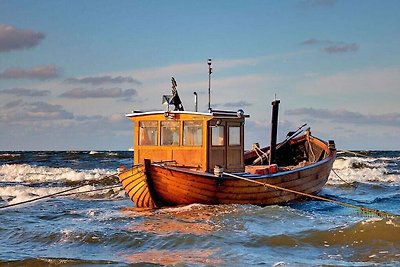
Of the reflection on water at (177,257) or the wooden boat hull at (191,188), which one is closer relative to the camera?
the reflection on water at (177,257)

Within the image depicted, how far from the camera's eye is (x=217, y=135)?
57.7 feet

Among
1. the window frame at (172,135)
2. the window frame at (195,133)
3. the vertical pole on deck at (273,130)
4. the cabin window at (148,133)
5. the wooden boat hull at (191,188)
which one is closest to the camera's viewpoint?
Answer: the wooden boat hull at (191,188)

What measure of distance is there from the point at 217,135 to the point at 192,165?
1028 millimetres

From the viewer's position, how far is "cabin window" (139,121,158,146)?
17.9 meters

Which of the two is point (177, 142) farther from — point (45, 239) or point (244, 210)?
point (45, 239)

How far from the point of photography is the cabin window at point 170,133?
693 inches

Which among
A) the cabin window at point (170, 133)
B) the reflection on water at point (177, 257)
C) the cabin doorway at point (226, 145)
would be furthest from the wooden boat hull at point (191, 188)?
the reflection on water at point (177, 257)

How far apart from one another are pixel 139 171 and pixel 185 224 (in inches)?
105

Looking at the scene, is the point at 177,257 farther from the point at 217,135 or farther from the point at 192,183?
the point at 217,135

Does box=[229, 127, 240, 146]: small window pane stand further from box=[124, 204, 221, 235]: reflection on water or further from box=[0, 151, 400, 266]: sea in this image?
box=[124, 204, 221, 235]: reflection on water

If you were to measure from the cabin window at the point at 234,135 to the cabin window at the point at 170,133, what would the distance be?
1.43m

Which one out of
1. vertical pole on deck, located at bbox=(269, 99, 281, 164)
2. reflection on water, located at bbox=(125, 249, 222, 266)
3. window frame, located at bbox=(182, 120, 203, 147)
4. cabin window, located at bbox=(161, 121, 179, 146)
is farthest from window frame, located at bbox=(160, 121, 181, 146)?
vertical pole on deck, located at bbox=(269, 99, 281, 164)

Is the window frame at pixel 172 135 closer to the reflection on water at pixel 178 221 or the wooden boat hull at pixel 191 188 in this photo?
the wooden boat hull at pixel 191 188

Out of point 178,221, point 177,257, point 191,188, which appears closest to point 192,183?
point 191,188
